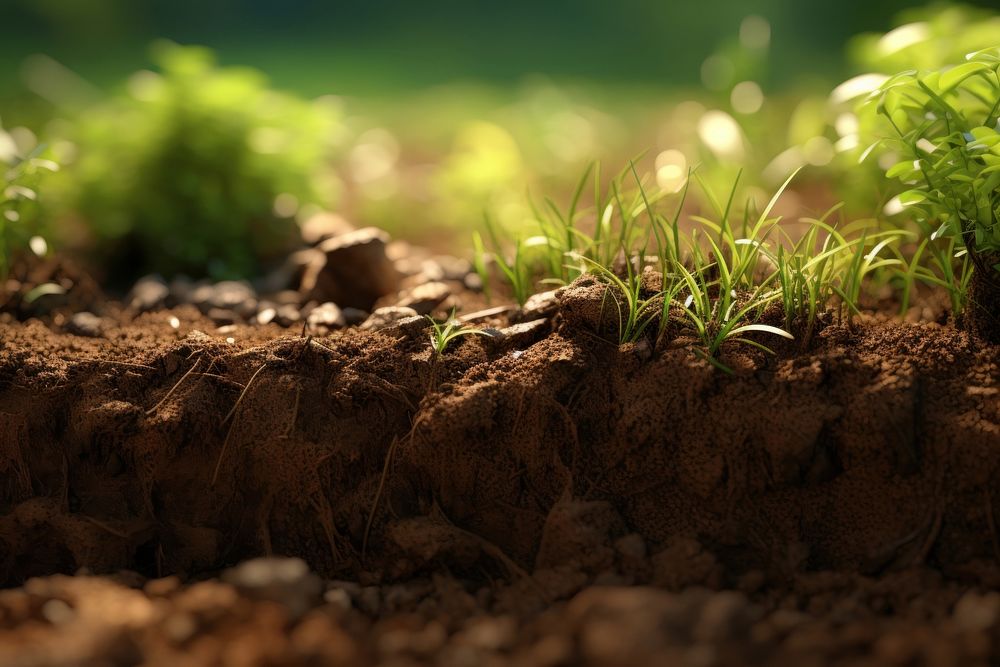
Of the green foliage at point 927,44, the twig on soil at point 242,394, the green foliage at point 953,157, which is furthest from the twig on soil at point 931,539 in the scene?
the twig on soil at point 242,394

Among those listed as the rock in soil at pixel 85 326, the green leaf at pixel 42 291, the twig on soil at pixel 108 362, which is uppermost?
the green leaf at pixel 42 291

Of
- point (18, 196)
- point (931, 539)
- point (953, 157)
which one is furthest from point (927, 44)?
point (18, 196)

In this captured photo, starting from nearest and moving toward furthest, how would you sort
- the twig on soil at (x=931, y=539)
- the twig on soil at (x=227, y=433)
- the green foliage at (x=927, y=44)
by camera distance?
the twig on soil at (x=931, y=539)
the twig on soil at (x=227, y=433)
the green foliage at (x=927, y=44)

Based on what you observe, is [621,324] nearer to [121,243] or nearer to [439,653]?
[439,653]

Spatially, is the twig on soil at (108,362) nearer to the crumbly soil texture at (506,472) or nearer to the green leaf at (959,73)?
the crumbly soil texture at (506,472)

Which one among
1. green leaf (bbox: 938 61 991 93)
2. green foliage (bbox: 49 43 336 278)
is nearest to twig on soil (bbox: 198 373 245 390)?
green foliage (bbox: 49 43 336 278)

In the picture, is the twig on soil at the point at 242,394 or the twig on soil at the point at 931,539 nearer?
the twig on soil at the point at 931,539

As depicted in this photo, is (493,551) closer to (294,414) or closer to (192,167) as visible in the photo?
(294,414)
